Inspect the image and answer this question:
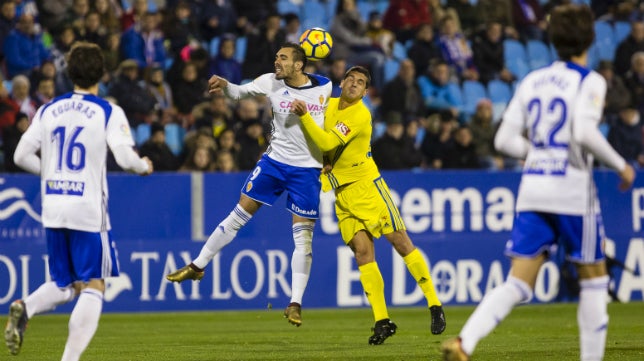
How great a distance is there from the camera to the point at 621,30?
22.3 m

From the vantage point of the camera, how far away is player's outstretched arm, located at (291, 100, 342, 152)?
10.3 metres

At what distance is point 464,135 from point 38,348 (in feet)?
28.0

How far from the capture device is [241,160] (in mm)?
16812

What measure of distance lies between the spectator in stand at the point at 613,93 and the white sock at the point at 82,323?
1389cm

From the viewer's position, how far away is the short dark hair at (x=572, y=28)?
22.6ft

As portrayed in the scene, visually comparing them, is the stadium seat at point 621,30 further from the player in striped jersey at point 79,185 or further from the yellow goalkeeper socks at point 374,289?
the player in striped jersey at point 79,185

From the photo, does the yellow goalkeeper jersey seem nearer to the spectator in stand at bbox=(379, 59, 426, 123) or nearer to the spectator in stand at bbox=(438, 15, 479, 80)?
the spectator in stand at bbox=(379, 59, 426, 123)

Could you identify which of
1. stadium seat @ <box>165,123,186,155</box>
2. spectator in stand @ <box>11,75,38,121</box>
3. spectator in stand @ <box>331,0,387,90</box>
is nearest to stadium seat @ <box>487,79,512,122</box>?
spectator in stand @ <box>331,0,387,90</box>

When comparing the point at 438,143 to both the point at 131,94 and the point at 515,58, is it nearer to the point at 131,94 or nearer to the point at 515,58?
the point at 515,58

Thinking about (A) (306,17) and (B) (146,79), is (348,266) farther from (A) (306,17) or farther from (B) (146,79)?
(A) (306,17)

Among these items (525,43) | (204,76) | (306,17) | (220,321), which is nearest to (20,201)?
(220,321)

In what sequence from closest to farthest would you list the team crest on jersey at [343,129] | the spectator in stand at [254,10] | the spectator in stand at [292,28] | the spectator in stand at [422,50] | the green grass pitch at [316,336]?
the green grass pitch at [316,336] → the team crest on jersey at [343,129] → the spectator in stand at [292,28] → the spectator in stand at [422,50] → the spectator in stand at [254,10]

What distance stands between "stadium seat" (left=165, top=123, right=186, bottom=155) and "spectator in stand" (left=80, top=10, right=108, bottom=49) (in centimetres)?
163

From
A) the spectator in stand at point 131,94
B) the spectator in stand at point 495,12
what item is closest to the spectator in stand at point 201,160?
the spectator in stand at point 131,94
